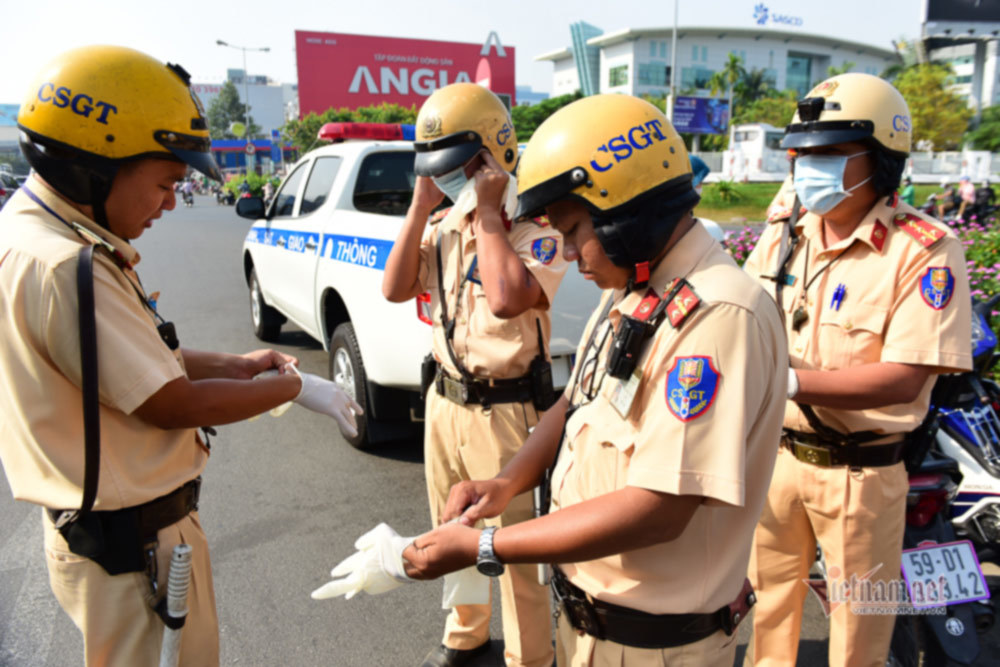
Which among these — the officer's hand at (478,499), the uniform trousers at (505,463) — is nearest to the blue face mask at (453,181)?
the uniform trousers at (505,463)

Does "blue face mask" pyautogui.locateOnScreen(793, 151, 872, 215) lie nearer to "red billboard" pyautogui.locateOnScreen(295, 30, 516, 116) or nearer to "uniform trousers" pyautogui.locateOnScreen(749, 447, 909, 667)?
"uniform trousers" pyautogui.locateOnScreen(749, 447, 909, 667)

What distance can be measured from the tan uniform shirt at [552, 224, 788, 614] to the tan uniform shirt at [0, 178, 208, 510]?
102 cm

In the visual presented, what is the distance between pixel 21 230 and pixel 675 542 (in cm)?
161

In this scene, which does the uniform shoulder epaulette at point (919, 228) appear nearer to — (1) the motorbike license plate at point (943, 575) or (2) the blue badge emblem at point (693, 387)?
(1) the motorbike license plate at point (943, 575)

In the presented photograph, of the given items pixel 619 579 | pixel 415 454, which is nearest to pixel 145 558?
pixel 619 579

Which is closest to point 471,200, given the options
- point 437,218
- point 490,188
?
point 490,188

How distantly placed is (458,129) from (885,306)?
1526 mm

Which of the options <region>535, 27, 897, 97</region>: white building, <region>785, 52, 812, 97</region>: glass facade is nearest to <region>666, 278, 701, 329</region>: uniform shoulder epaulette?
<region>535, 27, 897, 97</region>: white building

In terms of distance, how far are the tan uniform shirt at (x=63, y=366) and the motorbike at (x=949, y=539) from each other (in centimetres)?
233

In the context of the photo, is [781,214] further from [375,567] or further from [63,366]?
[63,366]

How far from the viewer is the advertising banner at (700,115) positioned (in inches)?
2144

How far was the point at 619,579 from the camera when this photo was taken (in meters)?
1.50

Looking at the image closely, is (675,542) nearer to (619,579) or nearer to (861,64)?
(619,579)

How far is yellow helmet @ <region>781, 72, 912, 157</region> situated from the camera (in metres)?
2.15
